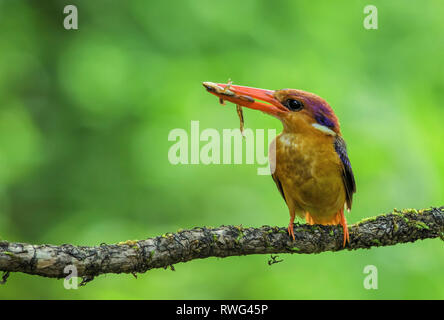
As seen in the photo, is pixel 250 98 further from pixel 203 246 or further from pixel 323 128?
pixel 203 246

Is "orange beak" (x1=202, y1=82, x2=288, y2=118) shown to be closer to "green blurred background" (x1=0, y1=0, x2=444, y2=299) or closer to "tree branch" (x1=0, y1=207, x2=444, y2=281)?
"tree branch" (x1=0, y1=207, x2=444, y2=281)

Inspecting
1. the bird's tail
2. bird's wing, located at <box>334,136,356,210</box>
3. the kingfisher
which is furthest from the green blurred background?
the kingfisher

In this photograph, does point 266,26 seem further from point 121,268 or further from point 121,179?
point 121,268

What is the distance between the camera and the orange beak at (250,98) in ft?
12.3

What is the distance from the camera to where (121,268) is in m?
2.82

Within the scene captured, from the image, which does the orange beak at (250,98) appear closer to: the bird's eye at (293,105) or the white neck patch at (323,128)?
the bird's eye at (293,105)

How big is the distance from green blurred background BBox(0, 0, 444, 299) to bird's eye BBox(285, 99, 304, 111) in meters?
1.57

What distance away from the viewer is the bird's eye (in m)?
3.80

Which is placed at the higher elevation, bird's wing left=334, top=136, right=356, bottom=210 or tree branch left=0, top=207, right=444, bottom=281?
bird's wing left=334, top=136, right=356, bottom=210

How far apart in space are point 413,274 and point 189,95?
2.90 m

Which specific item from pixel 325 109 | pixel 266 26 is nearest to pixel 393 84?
pixel 266 26

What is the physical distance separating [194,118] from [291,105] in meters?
1.81

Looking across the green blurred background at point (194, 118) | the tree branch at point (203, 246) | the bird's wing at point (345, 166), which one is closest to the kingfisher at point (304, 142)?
the bird's wing at point (345, 166)

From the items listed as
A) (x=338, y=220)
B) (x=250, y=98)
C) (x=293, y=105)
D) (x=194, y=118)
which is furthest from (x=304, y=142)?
(x=194, y=118)
